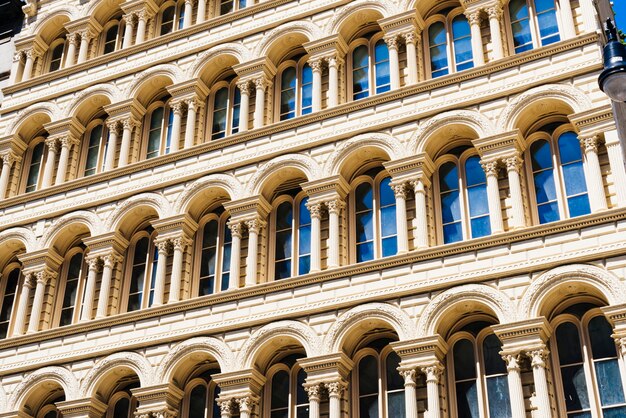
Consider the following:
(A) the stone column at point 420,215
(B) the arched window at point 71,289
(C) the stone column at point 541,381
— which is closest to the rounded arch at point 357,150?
(A) the stone column at point 420,215

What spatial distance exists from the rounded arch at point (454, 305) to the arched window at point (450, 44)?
558 centimetres

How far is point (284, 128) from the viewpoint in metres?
21.5

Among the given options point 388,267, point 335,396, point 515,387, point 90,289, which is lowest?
point 515,387

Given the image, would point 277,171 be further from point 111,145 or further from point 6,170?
point 6,170

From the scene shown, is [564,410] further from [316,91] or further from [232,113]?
[232,113]

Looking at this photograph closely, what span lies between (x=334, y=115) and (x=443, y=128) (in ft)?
8.46

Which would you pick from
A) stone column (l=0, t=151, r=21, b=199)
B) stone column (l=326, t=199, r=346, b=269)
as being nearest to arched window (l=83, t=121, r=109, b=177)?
stone column (l=0, t=151, r=21, b=199)

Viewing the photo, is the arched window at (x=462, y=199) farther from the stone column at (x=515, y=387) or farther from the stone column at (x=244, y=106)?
the stone column at (x=244, y=106)

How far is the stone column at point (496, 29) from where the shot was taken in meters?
20.2

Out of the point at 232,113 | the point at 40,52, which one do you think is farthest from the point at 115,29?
the point at 232,113

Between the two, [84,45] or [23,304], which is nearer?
[23,304]

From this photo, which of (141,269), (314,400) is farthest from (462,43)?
(141,269)

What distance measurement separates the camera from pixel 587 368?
16547 millimetres

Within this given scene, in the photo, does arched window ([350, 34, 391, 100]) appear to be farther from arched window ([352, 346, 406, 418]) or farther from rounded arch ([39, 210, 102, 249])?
rounded arch ([39, 210, 102, 249])
